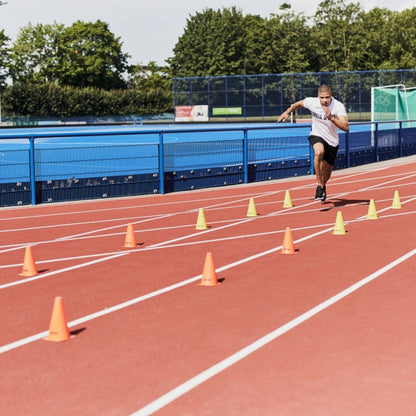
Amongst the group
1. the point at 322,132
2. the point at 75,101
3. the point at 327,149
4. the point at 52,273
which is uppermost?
the point at 75,101

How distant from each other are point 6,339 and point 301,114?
6025 centimetres

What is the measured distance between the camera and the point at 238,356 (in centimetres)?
558

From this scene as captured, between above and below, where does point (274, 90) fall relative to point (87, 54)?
below

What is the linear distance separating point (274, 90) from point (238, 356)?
64.2 meters

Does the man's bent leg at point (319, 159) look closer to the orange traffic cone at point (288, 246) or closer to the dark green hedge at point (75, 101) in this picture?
the orange traffic cone at point (288, 246)

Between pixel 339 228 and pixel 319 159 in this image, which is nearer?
pixel 339 228

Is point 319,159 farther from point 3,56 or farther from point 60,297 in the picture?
point 3,56

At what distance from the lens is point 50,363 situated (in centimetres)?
548

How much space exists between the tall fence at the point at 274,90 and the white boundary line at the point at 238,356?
54.9 meters

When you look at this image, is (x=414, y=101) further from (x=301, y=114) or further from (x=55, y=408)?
(x=55, y=408)

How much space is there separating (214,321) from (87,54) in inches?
4496

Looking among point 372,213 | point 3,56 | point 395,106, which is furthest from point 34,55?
point 372,213

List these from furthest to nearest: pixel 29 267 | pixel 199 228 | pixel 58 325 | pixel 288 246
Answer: pixel 199 228, pixel 288 246, pixel 29 267, pixel 58 325

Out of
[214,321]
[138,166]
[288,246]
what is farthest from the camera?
[138,166]
